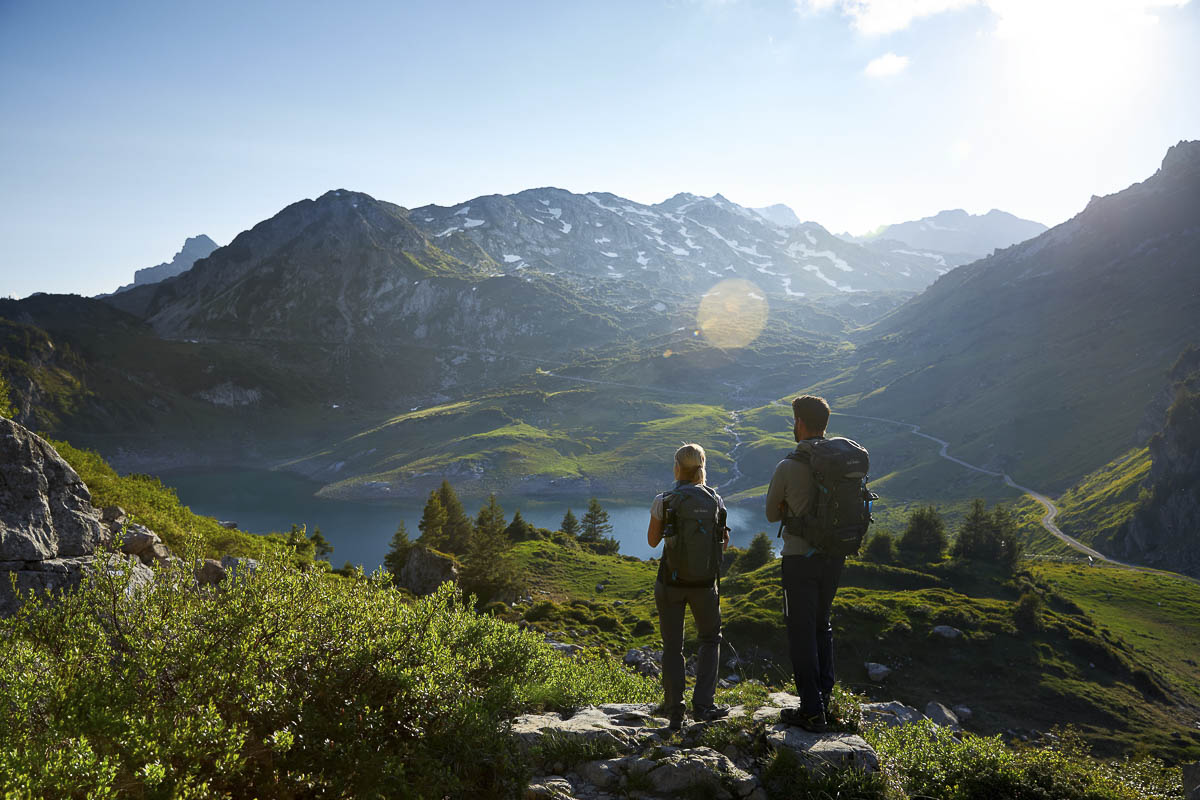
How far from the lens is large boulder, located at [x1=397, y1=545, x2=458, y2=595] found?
45.0 meters

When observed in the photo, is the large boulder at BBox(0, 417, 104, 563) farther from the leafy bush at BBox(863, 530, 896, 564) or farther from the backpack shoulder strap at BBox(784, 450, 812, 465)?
the leafy bush at BBox(863, 530, 896, 564)

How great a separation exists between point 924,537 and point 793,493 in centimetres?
6611

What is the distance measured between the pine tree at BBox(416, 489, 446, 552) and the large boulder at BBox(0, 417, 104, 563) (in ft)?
179

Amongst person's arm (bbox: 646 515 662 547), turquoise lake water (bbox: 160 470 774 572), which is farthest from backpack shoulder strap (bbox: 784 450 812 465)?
turquoise lake water (bbox: 160 470 774 572)

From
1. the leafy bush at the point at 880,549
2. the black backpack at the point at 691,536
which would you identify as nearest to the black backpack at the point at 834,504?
the black backpack at the point at 691,536

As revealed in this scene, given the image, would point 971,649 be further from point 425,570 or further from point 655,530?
point 655,530

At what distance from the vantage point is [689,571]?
26.6ft

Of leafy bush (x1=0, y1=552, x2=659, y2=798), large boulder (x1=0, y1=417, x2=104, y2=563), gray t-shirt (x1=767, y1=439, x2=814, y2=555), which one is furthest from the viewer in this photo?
large boulder (x1=0, y1=417, x2=104, y2=563)

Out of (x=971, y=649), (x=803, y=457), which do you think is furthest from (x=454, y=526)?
(x=803, y=457)

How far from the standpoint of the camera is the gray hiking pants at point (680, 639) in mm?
8289

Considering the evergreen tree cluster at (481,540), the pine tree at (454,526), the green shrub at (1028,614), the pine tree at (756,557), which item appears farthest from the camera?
the pine tree at (454,526)

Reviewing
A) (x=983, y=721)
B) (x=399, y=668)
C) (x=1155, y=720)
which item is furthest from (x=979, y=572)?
(x=399, y=668)

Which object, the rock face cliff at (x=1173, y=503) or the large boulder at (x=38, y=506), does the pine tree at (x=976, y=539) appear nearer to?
the large boulder at (x=38, y=506)

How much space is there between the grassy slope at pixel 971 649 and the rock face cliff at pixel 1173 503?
66.1 m
